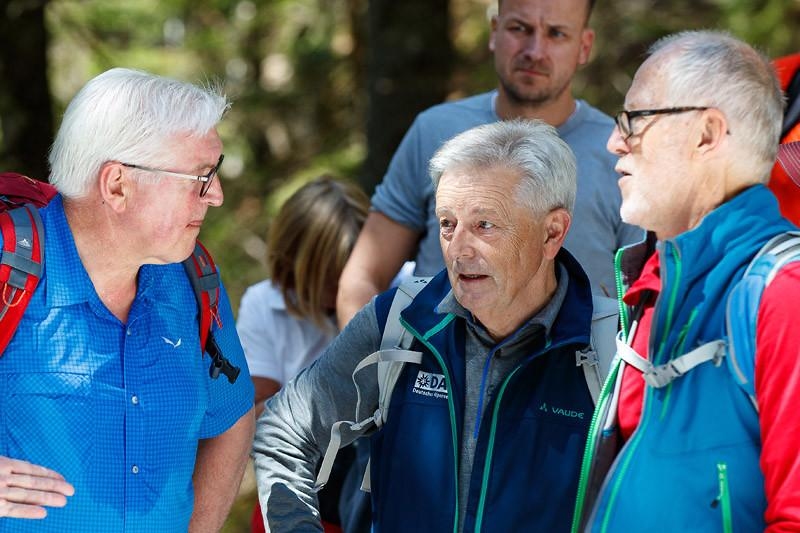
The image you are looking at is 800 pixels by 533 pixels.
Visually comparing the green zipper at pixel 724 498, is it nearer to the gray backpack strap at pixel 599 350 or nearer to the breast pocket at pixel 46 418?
the gray backpack strap at pixel 599 350

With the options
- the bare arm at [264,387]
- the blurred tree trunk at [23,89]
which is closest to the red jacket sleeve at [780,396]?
the bare arm at [264,387]

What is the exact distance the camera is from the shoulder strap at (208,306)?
9.60 feet

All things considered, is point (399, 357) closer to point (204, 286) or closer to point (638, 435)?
point (204, 286)

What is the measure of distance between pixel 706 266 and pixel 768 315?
0.22m

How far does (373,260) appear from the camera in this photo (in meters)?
4.08

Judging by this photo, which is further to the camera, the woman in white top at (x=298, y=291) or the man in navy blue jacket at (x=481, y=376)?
the woman in white top at (x=298, y=291)

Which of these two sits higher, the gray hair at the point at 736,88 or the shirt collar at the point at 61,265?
the gray hair at the point at 736,88

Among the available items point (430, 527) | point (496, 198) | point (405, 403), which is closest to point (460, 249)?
point (496, 198)

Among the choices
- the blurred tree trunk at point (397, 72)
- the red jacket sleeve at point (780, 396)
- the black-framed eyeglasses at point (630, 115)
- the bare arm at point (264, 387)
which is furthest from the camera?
the blurred tree trunk at point (397, 72)

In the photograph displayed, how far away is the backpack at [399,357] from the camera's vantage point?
2.71 m

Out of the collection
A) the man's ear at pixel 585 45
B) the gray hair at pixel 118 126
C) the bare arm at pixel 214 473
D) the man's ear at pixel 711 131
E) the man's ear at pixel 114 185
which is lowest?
the bare arm at pixel 214 473

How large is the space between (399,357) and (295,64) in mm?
6870

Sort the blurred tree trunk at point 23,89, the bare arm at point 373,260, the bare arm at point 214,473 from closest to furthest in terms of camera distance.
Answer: the bare arm at point 214,473
the bare arm at point 373,260
the blurred tree trunk at point 23,89

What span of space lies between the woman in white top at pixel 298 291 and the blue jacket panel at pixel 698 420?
7.08ft
